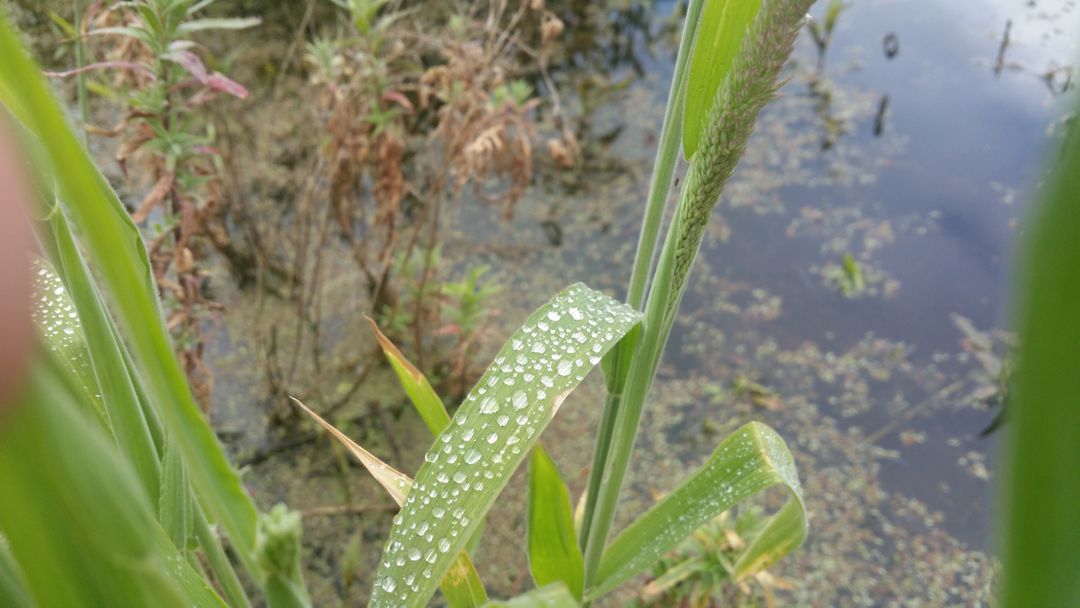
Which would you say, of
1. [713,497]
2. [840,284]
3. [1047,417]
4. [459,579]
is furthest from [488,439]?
[840,284]

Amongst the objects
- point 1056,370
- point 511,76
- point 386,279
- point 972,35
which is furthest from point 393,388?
point 972,35

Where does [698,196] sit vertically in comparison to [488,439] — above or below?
above

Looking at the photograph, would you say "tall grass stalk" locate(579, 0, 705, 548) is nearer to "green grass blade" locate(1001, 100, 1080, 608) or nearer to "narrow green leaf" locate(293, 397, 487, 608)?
"narrow green leaf" locate(293, 397, 487, 608)

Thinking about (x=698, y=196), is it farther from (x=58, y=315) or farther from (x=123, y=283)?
(x=58, y=315)

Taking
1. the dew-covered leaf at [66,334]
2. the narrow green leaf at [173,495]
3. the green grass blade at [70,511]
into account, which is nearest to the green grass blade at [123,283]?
the green grass blade at [70,511]

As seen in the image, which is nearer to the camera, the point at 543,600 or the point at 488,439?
the point at 543,600

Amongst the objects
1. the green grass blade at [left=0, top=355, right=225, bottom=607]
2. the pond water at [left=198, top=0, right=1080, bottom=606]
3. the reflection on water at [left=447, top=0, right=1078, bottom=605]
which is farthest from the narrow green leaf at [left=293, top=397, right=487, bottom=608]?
the reflection on water at [left=447, top=0, right=1078, bottom=605]

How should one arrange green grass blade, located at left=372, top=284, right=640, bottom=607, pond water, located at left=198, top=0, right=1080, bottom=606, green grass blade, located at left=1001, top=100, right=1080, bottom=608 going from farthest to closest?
pond water, located at left=198, top=0, right=1080, bottom=606
green grass blade, located at left=372, top=284, right=640, bottom=607
green grass blade, located at left=1001, top=100, right=1080, bottom=608

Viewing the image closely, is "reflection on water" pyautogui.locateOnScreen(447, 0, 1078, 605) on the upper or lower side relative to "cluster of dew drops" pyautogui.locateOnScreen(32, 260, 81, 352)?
lower
